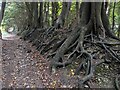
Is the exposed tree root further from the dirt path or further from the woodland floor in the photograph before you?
the dirt path

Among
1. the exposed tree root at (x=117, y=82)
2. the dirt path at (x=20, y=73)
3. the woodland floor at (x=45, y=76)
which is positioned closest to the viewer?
the exposed tree root at (x=117, y=82)

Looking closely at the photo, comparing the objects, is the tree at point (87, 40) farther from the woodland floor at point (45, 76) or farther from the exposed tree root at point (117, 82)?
the exposed tree root at point (117, 82)

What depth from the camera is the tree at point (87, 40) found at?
7863mm

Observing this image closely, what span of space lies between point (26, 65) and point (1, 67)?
1.00 meters

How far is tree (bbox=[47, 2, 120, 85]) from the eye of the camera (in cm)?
786

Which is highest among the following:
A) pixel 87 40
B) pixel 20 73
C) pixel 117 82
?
pixel 87 40

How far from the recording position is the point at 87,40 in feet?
28.5

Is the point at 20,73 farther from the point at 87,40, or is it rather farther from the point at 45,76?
the point at 87,40

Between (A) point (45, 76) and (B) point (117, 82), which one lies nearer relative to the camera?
(B) point (117, 82)

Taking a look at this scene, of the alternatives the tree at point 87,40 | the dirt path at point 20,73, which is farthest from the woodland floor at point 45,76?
the tree at point 87,40

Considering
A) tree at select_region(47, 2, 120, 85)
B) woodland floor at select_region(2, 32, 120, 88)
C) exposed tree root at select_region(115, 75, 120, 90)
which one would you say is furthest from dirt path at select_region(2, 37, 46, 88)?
exposed tree root at select_region(115, 75, 120, 90)

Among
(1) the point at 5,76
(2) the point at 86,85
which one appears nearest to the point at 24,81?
(1) the point at 5,76

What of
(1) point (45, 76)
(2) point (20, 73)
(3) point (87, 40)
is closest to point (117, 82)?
(1) point (45, 76)

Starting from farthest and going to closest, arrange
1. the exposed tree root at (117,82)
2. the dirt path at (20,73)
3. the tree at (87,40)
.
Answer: the tree at (87,40)
the dirt path at (20,73)
the exposed tree root at (117,82)
